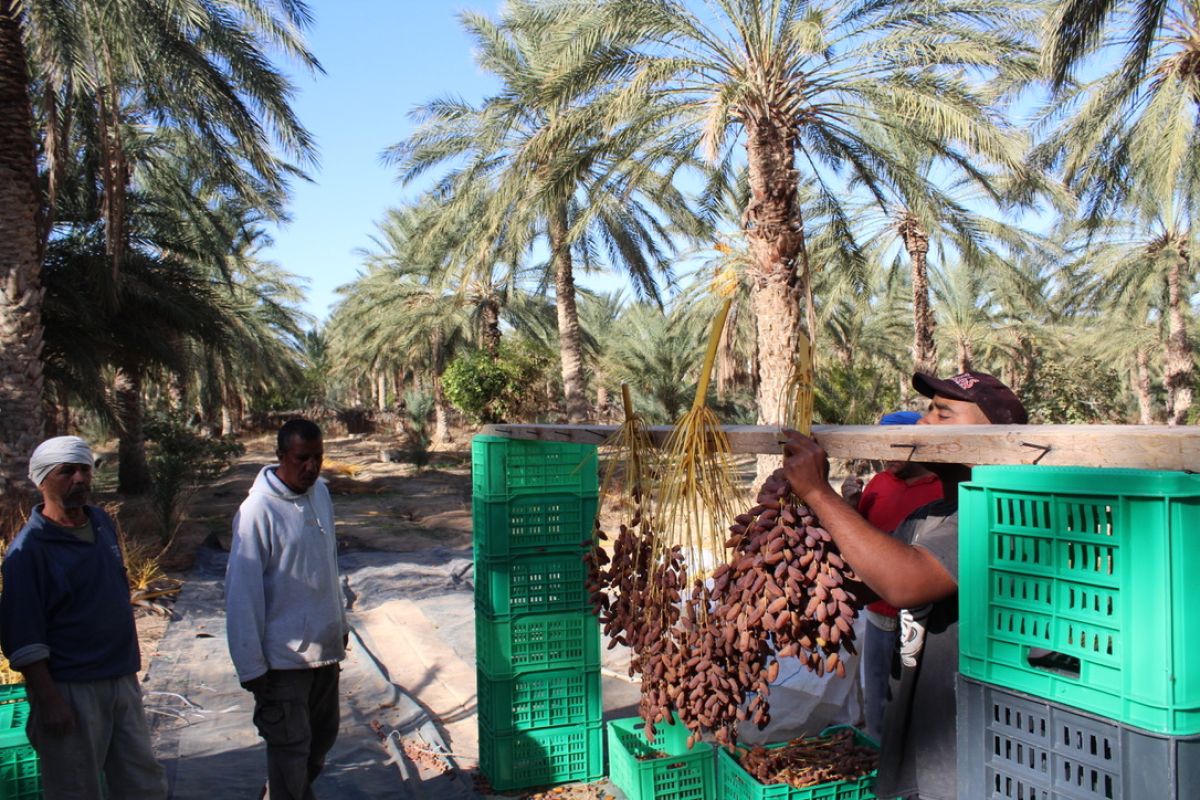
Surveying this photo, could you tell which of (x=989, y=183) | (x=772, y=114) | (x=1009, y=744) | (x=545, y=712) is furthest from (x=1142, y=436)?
(x=989, y=183)

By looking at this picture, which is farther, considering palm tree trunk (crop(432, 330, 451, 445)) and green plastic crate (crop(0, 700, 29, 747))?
palm tree trunk (crop(432, 330, 451, 445))

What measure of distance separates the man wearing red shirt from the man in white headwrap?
2988 millimetres

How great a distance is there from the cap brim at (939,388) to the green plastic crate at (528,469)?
1.96 m

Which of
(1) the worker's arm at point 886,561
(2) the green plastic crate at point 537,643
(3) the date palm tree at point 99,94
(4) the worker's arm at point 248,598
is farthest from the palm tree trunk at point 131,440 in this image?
(1) the worker's arm at point 886,561

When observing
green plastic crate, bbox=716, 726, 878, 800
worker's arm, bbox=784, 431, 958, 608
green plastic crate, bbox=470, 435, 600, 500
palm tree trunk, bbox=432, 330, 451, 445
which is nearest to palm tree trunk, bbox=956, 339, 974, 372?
palm tree trunk, bbox=432, 330, 451, 445

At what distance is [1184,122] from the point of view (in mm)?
10914

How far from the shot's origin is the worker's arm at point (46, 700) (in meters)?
3.11

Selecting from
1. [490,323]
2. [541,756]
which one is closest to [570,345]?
[490,323]

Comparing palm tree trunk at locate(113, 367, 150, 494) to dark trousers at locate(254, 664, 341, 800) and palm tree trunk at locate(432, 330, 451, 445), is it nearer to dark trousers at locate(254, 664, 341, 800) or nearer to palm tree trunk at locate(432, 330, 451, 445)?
palm tree trunk at locate(432, 330, 451, 445)

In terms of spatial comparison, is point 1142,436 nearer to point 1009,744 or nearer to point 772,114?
point 1009,744

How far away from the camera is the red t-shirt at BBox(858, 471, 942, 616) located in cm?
355

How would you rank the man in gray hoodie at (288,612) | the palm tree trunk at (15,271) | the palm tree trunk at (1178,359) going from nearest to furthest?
the man in gray hoodie at (288,612)
the palm tree trunk at (15,271)
the palm tree trunk at (1178,359)

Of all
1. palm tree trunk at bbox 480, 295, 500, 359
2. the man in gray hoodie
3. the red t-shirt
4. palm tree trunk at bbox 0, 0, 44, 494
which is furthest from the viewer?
palm tree trunk at bbox 480, 295, 500, 359

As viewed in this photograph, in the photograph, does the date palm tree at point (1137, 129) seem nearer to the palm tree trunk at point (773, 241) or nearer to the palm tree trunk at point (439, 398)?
the palm tree trunk at point (773, 241)
